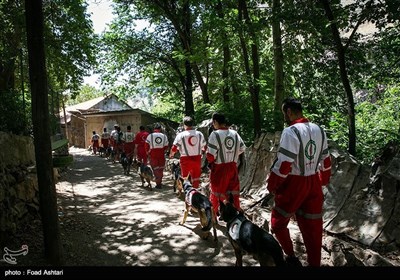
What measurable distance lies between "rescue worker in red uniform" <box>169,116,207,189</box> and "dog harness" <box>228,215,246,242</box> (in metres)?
3.34

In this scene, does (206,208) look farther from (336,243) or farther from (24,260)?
(24,260)

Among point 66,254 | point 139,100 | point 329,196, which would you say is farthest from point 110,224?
point 139,100

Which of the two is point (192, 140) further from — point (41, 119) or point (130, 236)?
point (41, 119)

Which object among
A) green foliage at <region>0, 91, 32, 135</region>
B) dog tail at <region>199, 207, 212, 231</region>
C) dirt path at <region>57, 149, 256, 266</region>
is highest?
green foliage at <region>0, 91, 32, 135</region>

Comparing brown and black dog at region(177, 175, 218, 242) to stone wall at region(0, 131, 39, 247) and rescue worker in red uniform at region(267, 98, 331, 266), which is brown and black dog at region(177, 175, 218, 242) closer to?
rescue worker in red uniform at region(267, 98, 331, 266)

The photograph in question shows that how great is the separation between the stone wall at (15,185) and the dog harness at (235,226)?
3.37m

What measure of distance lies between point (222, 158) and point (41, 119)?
294 centimetres

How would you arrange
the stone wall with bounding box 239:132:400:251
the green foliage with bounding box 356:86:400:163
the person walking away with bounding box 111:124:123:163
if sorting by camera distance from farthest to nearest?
the person walking away with bounding box 111:124:123:163 → the green foliage with bounding box 356:86:400:163 → the stone wall with bounding box 239:132:400:251

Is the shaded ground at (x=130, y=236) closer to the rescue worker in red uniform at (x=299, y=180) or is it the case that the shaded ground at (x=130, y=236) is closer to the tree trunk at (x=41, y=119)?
the tree trunk at (x=41, y=119)

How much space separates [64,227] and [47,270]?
3193 mm

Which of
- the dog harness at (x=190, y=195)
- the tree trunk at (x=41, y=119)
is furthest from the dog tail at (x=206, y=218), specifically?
the tree trunk at (x=41, y=119)

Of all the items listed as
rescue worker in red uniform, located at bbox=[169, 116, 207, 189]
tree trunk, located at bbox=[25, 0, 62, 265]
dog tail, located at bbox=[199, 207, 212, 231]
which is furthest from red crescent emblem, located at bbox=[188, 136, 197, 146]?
tree trunk, located at bbox=[25, 0, 62, 265]

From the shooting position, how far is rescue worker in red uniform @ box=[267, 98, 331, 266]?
3889mm

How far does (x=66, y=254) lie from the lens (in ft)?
17.0
